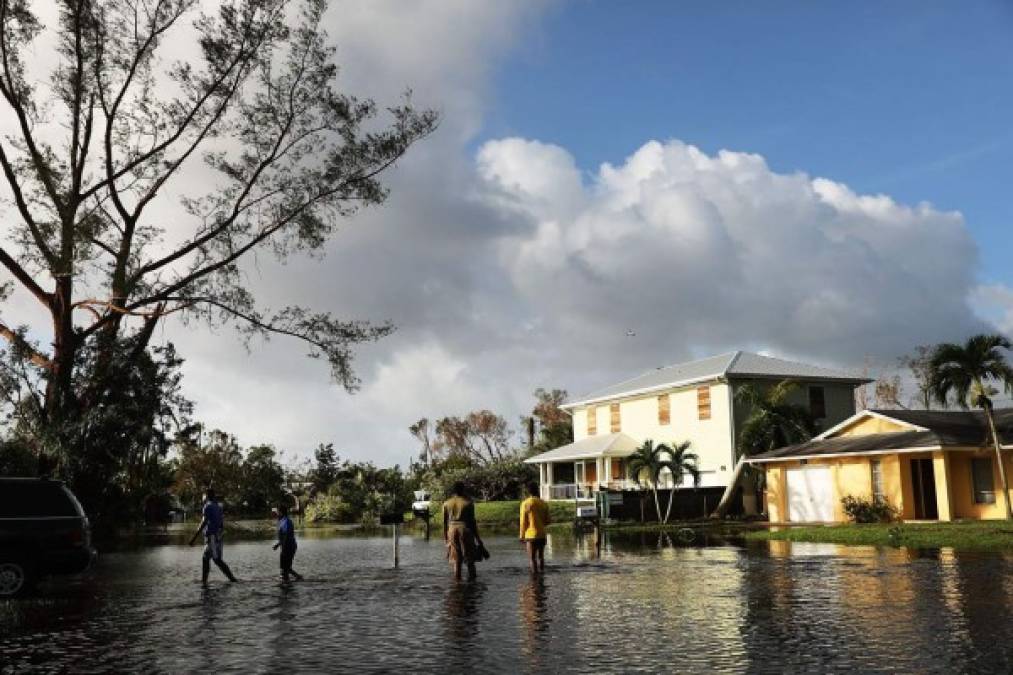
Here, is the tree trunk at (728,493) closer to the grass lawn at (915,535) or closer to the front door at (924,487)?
the front door at (924,487)

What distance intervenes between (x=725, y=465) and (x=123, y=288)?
28.2 m

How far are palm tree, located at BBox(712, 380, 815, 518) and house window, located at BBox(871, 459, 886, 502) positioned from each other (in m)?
6.22

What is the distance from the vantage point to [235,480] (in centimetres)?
6956

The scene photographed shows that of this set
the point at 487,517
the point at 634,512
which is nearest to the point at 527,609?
the point at 634,512

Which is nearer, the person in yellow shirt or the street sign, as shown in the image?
the person in yellow shirt

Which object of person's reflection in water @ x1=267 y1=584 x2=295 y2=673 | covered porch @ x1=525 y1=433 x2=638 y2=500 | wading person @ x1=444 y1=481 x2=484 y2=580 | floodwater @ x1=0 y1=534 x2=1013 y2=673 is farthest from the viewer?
covered porch @ x1=525 y1=433 x2=638 y2=500

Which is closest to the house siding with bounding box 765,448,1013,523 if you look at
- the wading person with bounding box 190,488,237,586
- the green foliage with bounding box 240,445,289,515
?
the wading person with bounding box 190,488,237,586

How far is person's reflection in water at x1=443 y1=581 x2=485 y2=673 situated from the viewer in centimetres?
863

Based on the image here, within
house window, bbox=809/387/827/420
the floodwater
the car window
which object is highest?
house window, bbox=809/387/827/420

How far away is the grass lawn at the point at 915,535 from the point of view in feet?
76.4

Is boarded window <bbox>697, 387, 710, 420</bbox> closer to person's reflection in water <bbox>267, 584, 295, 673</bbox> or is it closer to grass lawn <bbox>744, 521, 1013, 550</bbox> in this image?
grass lawn <bbox>744, 521, 1013, 550</bbox>

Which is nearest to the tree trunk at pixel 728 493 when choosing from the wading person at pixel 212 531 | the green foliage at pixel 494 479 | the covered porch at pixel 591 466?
the covered porch at pixel 591 466

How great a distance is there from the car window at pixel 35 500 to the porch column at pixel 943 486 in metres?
27.2

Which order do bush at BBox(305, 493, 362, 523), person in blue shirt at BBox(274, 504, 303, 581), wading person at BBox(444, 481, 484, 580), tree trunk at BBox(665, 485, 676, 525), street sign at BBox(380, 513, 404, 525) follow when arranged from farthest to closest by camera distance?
1. bush at BBox(305, 493, 362, 523)
2. tree trunk at BBox(665, 485, 676, 525)
3. street sign at BBox(380, 513, 404, 525)
4. person in blue shirt at BBox(274, 504, 303, 581)
5. wading person at BBox(444, 481, 484, 580)
